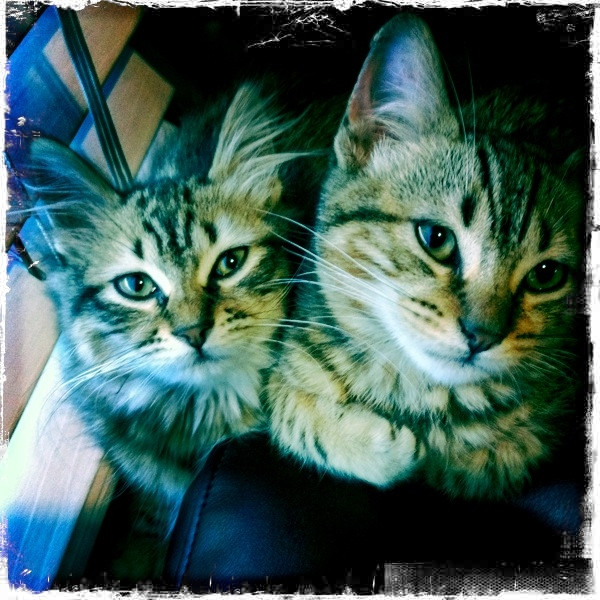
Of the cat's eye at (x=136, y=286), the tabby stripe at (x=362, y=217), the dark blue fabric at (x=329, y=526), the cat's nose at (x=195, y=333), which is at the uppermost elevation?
the tabby stripe at (x=362, y=217)

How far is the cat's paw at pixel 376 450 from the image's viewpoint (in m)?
0.95

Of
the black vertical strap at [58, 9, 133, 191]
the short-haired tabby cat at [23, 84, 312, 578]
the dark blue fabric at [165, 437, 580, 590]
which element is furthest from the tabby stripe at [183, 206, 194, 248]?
the dark blue fabric at [165, 437, 580, 590]

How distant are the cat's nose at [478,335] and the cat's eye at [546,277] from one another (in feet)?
0.34

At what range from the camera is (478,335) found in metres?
0.88

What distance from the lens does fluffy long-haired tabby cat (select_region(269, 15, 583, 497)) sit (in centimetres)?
92

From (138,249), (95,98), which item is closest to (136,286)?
(138,249)

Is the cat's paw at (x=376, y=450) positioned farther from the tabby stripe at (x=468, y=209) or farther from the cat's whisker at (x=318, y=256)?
the tabby stripe at (x=468, y=209)

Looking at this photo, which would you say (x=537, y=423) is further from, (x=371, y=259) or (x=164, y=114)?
(x=164, y=114)

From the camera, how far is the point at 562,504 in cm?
97

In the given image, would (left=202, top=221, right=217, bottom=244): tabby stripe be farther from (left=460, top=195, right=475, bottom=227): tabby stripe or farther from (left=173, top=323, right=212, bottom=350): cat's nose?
(left=460, top=195, right=475, bottom=227): tabby stripe

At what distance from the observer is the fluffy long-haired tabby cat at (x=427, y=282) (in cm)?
92

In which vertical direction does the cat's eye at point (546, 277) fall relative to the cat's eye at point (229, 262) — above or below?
above

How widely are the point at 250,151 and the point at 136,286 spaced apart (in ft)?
0.97

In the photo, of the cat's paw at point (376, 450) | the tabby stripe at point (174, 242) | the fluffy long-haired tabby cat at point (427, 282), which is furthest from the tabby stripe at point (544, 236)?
the tabby stripe at point (174, 242)
